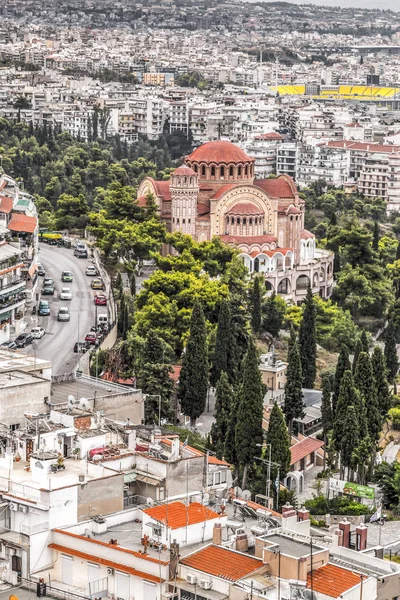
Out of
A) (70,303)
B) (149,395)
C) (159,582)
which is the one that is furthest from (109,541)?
(70,303)

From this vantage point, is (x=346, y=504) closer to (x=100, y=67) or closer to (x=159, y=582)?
(x=159, y=582)

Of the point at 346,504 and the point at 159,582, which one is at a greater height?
the point at 159,582

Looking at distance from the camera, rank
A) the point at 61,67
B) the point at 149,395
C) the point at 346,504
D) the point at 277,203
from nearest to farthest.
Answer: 1. the point at 346,504
2. the point at 149,395
3. the point at 277,203
4. the point at 61,67

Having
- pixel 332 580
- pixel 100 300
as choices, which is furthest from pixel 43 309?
pixel 332 580

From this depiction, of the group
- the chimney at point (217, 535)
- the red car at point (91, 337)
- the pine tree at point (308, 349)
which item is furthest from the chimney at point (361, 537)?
the pine tree at point (308, 349)

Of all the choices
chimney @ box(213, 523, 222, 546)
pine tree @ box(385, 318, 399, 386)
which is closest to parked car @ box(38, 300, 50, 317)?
pine tree @ box(385, 318, 399, 386)
